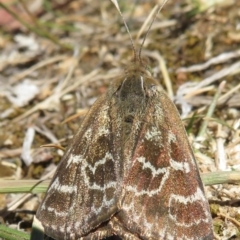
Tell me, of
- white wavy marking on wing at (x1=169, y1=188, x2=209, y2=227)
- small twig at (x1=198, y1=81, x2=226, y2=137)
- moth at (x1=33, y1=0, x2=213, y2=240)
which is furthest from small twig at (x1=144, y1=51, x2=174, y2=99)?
white wavy marking on wing at (x1=169, y1=188, x2=209, y2=227)

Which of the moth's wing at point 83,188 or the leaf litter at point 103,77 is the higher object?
the leaf litter at point 103,77

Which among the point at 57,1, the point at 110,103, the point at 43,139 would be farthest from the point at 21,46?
the point at 110,103

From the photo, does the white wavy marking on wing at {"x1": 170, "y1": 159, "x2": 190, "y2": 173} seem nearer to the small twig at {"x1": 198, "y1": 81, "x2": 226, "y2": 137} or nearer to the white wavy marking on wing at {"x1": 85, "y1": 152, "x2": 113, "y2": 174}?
the white wavy marking on wing at {"x1": 85, "y1": 152, "x2": 113, "y2": 174}

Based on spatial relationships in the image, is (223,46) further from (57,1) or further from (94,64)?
(57,1)

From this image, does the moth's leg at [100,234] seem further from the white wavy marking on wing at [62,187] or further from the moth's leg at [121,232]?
the white wavy marking on wing at [62,187]

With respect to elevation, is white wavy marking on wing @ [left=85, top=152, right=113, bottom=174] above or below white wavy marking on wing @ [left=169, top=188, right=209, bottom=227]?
above

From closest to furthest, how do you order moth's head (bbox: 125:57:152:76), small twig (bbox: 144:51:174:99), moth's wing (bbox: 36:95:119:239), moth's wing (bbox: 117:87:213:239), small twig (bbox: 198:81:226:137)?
moth's wing (bbox: 117:87:213:239), moth's wing (bbox: 36:95:119:239), moth's head (bbox: 125:57:152:76), small twig (bbox: 198:81:226:137), small twig (bbox: 144:51:174:99)

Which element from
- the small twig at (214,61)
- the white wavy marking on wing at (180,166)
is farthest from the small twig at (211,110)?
the white wavy marking on wing at (180,166)
